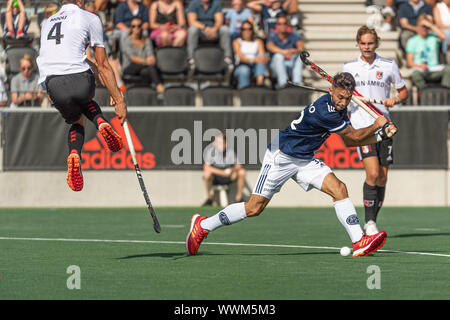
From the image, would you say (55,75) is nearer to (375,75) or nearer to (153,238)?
(153,238)

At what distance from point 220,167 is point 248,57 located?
8.96 ft

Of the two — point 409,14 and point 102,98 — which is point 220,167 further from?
point 409,14

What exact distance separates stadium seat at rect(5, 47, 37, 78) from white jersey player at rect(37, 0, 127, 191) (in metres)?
9.05

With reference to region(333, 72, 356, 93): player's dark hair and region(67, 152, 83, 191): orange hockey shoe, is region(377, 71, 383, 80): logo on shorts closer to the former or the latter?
region(333, 72, 356, 93): player's dark hair

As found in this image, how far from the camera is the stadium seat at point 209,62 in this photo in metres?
18.4

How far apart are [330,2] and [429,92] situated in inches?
195

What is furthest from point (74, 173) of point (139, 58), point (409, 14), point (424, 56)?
point (409, 14)

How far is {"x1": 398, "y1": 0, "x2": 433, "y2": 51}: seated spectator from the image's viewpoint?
1966 centimetres

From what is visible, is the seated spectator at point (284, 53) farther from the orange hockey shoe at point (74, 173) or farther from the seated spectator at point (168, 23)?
the orange hockey shoe at point (74, 173)

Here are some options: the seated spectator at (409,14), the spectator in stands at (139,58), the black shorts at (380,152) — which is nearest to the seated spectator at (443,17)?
the seated spectator at (409,14)

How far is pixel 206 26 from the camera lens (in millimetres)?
19125

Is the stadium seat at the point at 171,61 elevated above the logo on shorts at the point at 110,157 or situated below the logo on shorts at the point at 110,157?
above

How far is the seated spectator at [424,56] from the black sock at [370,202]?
770 cm
